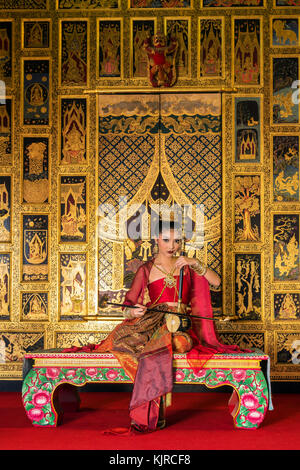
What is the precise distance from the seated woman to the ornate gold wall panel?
136cm

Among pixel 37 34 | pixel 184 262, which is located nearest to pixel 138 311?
pixel 184 262

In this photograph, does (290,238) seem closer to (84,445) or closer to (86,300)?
(86,300)

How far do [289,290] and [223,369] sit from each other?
7.00ft

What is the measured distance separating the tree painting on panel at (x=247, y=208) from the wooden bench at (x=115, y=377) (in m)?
2.01

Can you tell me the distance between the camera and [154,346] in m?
4.68

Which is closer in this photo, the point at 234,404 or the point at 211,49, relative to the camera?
the point at 234,404

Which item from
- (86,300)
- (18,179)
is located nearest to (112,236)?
(86,300)

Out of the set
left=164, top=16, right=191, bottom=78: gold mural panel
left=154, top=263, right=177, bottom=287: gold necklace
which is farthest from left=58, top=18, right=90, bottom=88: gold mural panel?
left=154, top=263, right=177, bottom=287: gold necklace

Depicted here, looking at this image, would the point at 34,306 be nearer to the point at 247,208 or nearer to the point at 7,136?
the point at 7,136

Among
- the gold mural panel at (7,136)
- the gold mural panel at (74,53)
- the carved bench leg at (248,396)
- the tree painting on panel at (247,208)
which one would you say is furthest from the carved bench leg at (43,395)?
the gold mural panel at (74,53)

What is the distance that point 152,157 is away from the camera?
658 centimetres

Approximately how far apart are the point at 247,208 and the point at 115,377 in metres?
2.74

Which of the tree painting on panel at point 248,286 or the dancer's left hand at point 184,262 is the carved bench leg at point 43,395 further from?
the tree painting on panel at point 248,286

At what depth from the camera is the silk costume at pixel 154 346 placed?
4.45 m
